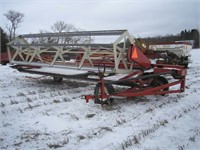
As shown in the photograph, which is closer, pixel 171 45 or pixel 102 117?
pixel 102 117

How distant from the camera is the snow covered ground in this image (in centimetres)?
348

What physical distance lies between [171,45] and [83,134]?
11.2 metres

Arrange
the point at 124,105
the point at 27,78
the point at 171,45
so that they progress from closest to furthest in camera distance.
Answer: the point at 124,105, the point at 27,78, the point at 171,45

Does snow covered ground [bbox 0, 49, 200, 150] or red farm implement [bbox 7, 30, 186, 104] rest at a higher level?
red farm implement [bbox 7, 30, 186, 104]

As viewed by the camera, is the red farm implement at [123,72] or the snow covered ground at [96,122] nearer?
the snow covered ground at [96,122]

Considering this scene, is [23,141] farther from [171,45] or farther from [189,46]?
[189,46]

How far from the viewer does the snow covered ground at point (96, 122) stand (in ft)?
11.4

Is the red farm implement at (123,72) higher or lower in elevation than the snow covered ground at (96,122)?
higher

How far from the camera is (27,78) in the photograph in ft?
30.0

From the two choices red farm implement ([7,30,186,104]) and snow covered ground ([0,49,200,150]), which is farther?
red farm implement ([7,30,186,104])

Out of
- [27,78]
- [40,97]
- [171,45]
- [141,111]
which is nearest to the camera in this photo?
[141,111]

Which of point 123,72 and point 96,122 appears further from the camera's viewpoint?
point 123,72

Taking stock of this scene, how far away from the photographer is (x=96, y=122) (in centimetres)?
430

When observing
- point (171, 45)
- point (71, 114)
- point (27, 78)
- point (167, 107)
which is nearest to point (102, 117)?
point (71, 114)
